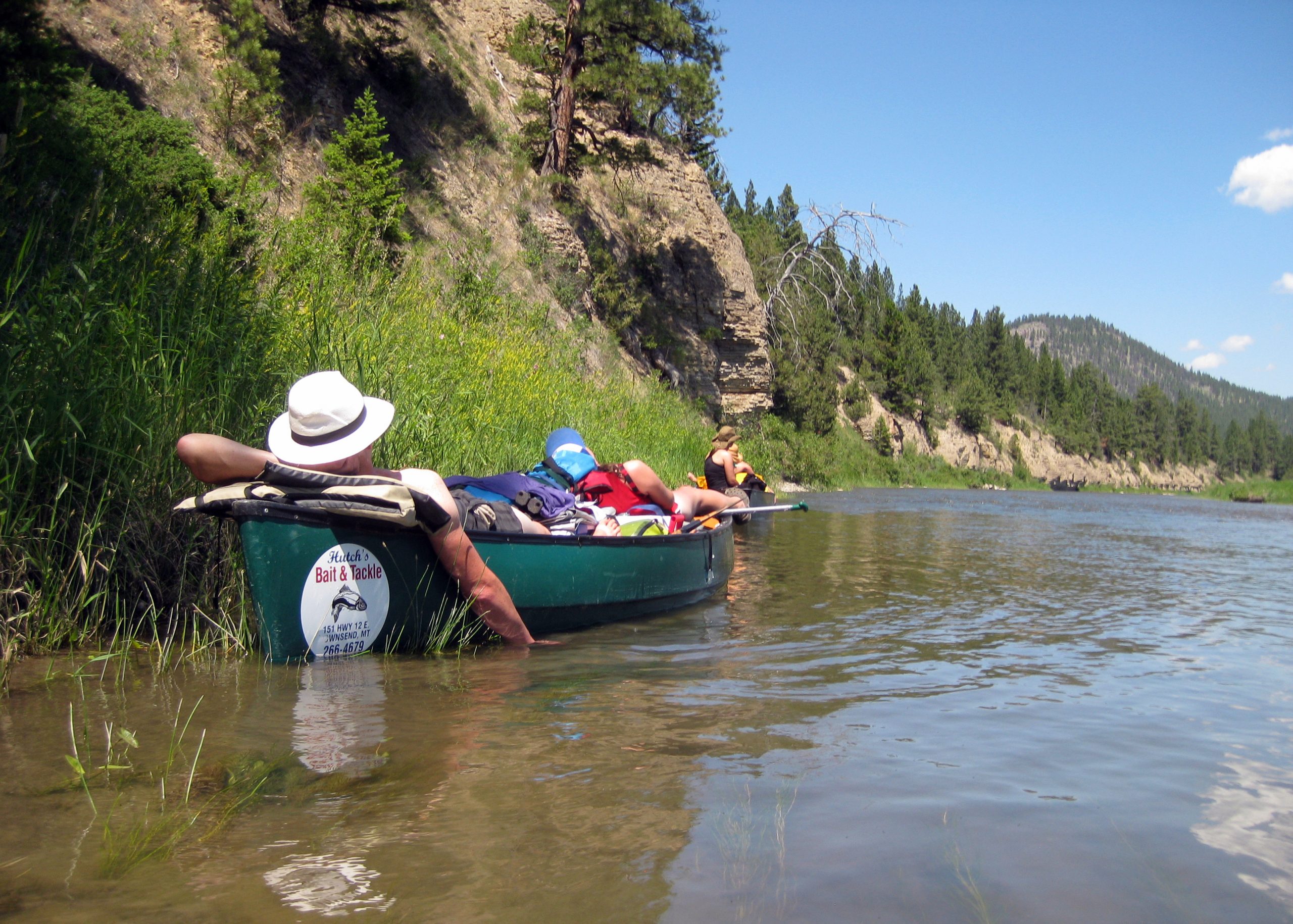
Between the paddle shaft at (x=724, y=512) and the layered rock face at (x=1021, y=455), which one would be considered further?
the layered rock face at (x=1021, y=455)

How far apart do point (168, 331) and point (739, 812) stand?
4.22 meters

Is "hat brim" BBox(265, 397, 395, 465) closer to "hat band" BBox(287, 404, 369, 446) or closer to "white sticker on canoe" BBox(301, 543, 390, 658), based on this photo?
"hat band" BBox(287, 404, 369, 446)

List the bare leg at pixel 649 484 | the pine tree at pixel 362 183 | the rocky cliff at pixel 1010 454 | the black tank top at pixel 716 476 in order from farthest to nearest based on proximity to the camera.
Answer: the rocky cliff at pixel 1010 454 → the pine tree at pixel 362 183 → the black tank top at pixel 716 476 → the bare leg at pixel 649 484

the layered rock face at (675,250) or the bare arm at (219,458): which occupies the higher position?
the layered rock face at (675,250)

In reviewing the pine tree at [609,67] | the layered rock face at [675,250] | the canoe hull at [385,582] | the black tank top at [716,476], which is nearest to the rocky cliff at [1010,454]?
the layered rock face at [675,250]

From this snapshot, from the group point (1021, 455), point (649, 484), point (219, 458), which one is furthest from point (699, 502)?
point (1021, 455)

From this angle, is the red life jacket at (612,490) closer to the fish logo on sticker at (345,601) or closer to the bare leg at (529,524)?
the bare leg at (529,524)

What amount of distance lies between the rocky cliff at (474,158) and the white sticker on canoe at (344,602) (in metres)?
8.23

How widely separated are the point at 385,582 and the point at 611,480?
304 centimetres

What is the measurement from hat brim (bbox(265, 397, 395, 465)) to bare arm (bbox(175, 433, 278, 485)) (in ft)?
0.45

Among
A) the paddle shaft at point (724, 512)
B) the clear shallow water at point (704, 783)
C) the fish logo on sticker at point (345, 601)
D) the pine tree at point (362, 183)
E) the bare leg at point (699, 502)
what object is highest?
the pine tree at point (362, 183)

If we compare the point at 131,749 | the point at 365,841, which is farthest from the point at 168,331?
the point at 365,841

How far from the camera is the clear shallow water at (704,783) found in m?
2.23

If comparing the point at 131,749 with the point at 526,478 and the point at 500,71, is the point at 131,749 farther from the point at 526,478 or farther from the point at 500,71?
the point at 500,71
